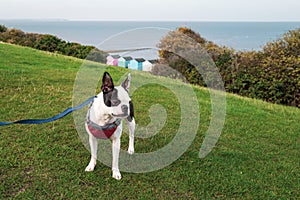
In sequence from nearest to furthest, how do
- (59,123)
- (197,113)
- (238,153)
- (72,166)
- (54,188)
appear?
(54,188), (72,166), (238,153), (59,123), (197,113)

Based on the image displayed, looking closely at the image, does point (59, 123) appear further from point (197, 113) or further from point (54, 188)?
point (197, 113)

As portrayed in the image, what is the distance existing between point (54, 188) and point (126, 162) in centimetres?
101

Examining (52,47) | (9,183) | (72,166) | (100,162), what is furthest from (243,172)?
(52,47)

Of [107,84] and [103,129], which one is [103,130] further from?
[107,84]

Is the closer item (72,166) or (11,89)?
(72,166)

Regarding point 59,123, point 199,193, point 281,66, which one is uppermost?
point 281,66

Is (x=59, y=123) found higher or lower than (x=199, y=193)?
higher

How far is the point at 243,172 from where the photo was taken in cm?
431

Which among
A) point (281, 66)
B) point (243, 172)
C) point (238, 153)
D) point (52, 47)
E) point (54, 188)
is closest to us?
point (54, 188)

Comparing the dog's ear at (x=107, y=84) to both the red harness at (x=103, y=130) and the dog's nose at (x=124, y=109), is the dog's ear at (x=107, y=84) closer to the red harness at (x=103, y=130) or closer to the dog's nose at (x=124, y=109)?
the dog's nose at (x=124, y=109)

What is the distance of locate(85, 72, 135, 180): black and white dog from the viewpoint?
320 centimetres

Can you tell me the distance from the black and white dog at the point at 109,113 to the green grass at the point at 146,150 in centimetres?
35

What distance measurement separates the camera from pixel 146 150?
467 cm

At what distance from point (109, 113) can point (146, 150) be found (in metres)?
1.53
